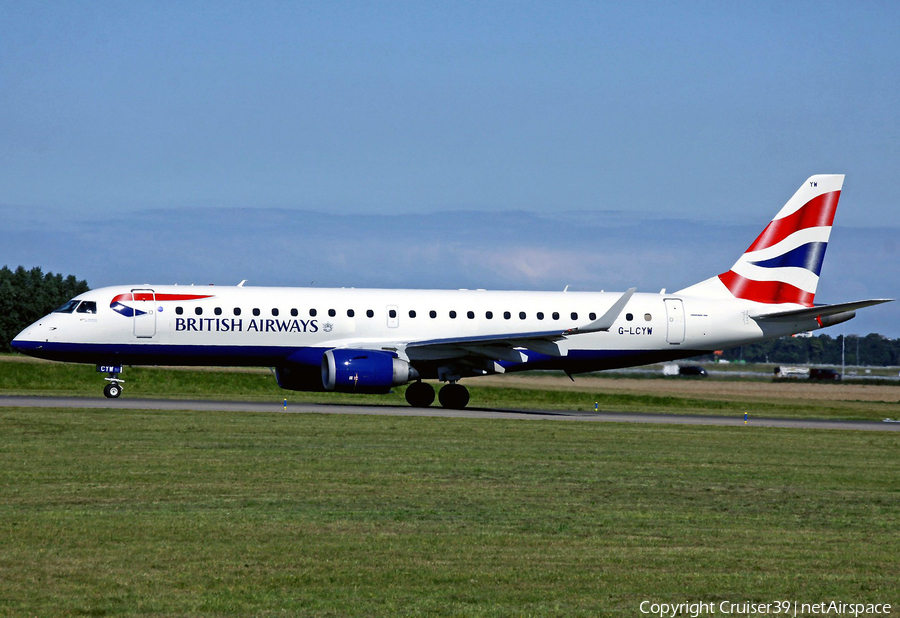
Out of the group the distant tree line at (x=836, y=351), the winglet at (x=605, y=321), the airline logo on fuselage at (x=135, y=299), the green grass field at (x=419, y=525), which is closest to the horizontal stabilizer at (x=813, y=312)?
the winglet at (x=605, y=321)

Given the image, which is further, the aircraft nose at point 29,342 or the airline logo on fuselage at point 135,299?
Answer: the airline logo on fuselage at point 135,299

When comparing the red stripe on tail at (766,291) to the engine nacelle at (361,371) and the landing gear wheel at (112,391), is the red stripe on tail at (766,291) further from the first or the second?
the landing gear wheel at (112,391)

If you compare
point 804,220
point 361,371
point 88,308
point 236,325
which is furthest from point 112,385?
point 804,220

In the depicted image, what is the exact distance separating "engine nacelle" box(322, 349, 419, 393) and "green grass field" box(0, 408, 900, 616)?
1008cm

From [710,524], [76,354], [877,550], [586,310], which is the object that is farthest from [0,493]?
[586,310]

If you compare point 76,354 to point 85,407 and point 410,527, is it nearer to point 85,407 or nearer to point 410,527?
point 85,407

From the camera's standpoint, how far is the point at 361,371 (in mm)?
34344

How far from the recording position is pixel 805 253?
42062 mm

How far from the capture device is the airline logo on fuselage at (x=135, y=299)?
35.5m

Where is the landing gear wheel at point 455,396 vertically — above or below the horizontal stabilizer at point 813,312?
below

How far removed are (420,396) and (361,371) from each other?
4.92 metres

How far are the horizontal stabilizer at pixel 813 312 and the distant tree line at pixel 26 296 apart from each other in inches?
3498

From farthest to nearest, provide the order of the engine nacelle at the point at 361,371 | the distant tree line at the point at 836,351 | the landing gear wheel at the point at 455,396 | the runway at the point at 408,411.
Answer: the distant tree line at the point at 836,351
the landing gear wheel at the point at 455,396
the engine nacelle at the point at 361,371
the runway at the point at 408,411

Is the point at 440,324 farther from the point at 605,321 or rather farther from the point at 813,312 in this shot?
the point at 813,312
